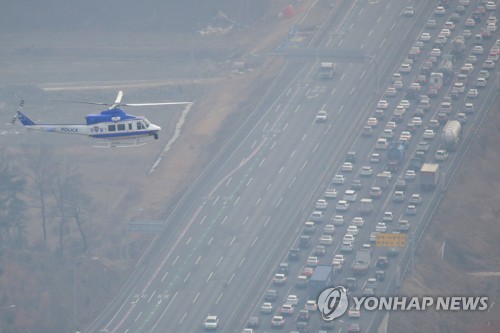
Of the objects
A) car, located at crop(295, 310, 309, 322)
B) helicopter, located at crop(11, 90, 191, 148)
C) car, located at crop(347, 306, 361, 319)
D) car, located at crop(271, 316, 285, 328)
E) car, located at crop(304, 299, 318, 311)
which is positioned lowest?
car, located at crop(347, 306, 361, 319)

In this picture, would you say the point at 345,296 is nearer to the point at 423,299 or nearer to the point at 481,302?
the point at 423,299

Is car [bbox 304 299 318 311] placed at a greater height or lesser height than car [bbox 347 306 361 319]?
greater

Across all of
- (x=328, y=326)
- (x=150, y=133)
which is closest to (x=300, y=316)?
(x=328, y=326)

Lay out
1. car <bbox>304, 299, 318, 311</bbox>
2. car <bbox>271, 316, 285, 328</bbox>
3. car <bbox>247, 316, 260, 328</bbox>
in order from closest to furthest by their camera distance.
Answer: car <bbox>271, 316, 285, 328</bbox> → car <bbox>247, 316, 260, 328</bbox> → car <bbox>304, 299, 318, 311</bbox>

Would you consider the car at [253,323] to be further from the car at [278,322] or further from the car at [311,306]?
the car at [311,306]

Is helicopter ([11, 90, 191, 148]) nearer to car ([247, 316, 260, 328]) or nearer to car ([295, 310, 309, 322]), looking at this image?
car ([247, 316, 260, 328])

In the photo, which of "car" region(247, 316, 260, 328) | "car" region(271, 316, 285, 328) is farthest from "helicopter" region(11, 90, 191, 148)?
"car" region(271, 316, 285, 328)

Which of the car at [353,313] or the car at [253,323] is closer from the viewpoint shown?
the car at [353,313]

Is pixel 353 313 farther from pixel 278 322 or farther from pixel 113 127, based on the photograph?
pixel 113 127

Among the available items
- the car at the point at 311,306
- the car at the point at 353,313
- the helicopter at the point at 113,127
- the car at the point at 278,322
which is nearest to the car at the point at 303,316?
the car at the point at 278,322
